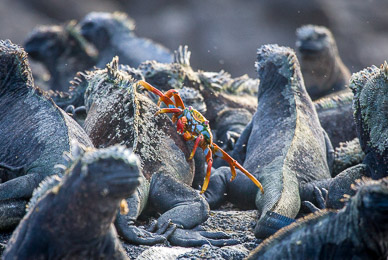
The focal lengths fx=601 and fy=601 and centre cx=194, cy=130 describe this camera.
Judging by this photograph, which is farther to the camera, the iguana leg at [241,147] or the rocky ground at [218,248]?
the iguana leg at [241,147]

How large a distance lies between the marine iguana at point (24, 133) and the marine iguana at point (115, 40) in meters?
4.57

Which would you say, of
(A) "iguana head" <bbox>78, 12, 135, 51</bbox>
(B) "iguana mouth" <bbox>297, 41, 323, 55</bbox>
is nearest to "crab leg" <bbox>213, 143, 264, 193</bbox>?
(B) "iguana mouth" <bbox>297, 41, 323, 55</bbox>

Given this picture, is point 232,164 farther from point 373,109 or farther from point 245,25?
point 245,25

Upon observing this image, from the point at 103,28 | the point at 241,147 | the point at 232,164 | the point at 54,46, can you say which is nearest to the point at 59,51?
the point at 54,46

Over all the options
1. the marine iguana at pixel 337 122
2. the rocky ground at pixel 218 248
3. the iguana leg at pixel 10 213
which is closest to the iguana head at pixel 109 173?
the rocky ground at pixel 218 248

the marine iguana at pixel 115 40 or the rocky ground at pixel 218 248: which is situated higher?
the marine iguana at pixel 115 40

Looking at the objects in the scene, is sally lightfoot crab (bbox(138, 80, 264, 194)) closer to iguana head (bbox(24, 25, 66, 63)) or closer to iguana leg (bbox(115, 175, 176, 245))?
iguana leg (bbox(115, 175, 176, 245))

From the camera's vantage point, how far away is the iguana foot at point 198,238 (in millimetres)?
3721

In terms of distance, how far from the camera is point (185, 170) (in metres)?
4.41

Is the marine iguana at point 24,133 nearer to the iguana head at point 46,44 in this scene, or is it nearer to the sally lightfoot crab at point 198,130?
the sally lightfoot crab at point 198,130

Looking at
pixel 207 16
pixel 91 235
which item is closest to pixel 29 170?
pixel 91 235

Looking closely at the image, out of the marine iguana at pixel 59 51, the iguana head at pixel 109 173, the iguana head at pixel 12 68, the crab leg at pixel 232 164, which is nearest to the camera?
the iguana head at pixel 109 173

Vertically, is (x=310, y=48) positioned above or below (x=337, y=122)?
above

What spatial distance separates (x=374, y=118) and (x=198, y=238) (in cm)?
154
